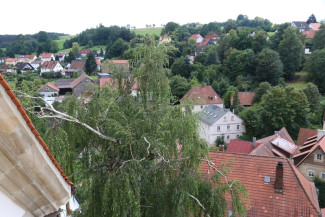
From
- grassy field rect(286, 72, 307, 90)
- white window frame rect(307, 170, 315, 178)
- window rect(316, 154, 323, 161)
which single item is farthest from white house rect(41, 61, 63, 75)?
window rect(316, 154, 323, 161)

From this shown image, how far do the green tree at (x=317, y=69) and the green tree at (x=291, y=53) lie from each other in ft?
12.0

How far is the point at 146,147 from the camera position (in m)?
5.90

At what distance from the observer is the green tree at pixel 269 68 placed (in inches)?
1915

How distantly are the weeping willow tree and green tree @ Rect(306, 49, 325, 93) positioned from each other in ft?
158

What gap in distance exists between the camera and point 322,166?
20250 millimetres

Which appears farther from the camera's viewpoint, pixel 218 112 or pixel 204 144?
pixel 218 112

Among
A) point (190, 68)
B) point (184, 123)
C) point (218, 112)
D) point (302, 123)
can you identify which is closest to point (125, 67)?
point (184, 123)

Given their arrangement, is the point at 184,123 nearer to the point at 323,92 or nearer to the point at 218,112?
the point at 218,112

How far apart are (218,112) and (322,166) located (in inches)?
584

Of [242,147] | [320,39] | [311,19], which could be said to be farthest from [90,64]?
[311,19]

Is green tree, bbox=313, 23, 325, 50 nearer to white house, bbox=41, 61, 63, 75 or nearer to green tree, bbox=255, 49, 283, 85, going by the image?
green tree, bbox=255, 49, 283, 85

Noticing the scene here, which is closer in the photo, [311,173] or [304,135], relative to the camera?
[311,173]

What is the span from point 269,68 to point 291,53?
828cm

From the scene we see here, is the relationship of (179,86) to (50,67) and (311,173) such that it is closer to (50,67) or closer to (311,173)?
(311,173)
